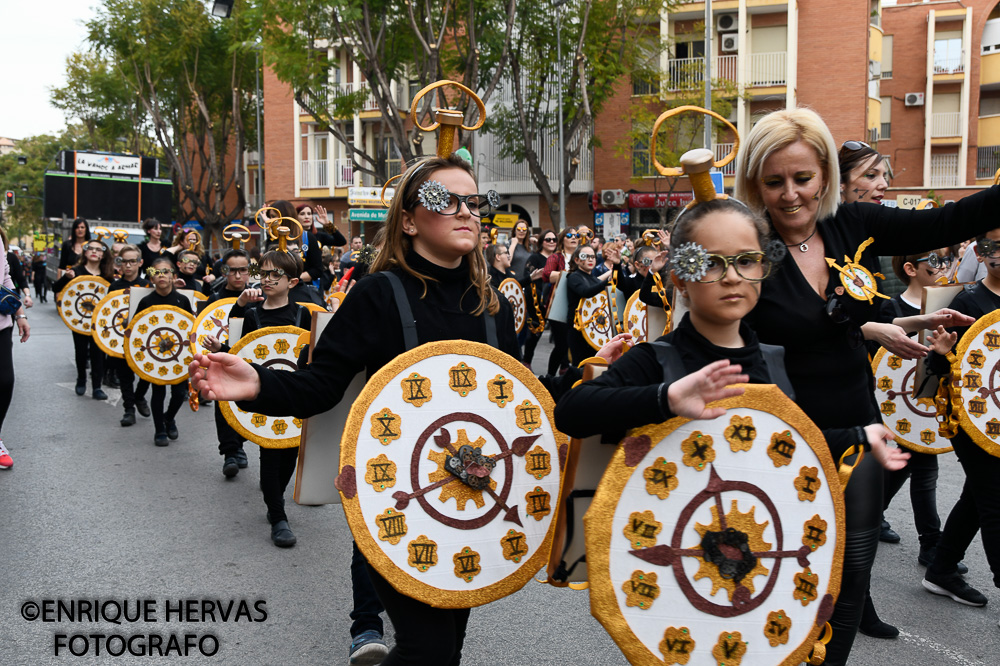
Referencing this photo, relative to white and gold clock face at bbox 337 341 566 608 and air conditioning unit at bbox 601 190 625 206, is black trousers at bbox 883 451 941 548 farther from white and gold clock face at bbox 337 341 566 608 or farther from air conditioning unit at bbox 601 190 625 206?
air conditioning unit at bbox 601 190 625 206

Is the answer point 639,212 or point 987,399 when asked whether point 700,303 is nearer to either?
point 987,399

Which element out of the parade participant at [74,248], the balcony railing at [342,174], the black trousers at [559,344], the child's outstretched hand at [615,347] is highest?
the balcony railing at [342,174]

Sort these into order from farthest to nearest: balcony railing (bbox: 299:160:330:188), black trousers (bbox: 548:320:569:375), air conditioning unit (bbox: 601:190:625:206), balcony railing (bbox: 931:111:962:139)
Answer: balcony railing (bbox: 299:160:330:188), balcony railing (bbox: 931:111:962:139), air conditioning unit (bbox: 601:190:625:206), black trousers (bbox: 548:320:569:375)

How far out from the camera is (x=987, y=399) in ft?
13.9

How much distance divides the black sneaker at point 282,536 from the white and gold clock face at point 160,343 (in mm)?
3113

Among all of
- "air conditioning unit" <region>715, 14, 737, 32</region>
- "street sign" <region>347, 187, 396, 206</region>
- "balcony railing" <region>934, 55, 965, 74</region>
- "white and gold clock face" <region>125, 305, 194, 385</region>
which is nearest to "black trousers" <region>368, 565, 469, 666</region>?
"white and gold clock face" <region>125, 305, 194, 385</region>

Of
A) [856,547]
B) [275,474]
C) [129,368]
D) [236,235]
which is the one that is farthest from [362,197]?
[856,547]

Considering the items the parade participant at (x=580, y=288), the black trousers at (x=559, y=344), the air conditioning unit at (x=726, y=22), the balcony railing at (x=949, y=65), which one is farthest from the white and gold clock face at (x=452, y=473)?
the balcony railing at (x=949, y=65)

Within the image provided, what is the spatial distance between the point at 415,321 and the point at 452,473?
0.51 meters

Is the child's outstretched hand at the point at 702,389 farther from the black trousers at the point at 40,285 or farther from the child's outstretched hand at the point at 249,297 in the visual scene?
the black trousers at the point at 40,285

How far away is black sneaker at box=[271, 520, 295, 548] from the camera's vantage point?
555 cm

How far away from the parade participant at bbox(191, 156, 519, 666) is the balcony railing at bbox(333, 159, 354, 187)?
127 ft

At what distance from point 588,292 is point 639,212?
82.8ft

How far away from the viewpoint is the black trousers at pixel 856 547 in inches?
108
